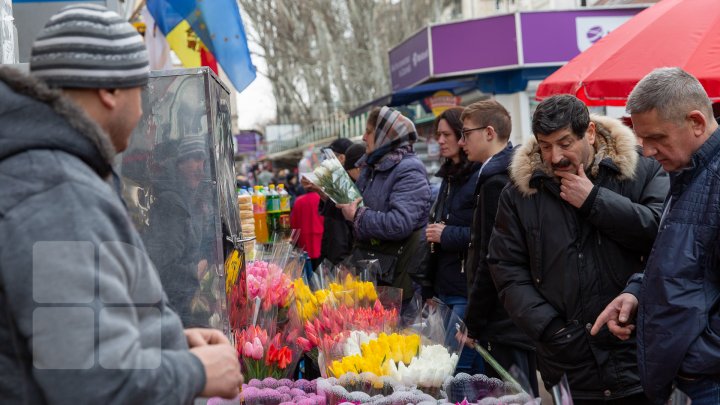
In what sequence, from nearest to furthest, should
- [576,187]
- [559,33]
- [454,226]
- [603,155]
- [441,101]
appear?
[576,187], [603,155], [454,226], [559,33], [441,101]

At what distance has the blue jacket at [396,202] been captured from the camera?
5.56 meters

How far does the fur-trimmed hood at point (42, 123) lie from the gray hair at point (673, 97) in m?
1.90

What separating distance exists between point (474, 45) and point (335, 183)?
8259mm

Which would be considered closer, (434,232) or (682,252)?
(682,252)

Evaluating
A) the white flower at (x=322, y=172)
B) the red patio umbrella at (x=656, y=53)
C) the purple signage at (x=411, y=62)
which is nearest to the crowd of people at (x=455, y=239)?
the white flower at (x=322, y=172)

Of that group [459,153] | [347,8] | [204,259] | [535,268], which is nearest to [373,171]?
[459,153]

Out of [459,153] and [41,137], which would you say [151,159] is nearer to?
[41,137]

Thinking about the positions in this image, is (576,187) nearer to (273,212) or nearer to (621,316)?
(621,316)

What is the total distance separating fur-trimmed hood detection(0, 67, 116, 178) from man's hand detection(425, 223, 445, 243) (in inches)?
136

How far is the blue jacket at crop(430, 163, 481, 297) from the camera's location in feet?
16.3

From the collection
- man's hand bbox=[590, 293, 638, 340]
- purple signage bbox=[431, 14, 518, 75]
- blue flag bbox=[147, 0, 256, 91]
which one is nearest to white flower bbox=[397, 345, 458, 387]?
man's hand bbox=[590, 293, 638, 340]

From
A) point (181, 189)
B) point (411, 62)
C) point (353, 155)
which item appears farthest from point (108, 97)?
point (411, 62)

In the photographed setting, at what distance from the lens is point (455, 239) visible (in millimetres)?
4934

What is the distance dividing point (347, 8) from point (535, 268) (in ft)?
91.3
